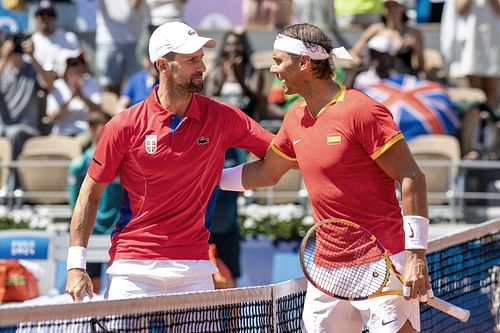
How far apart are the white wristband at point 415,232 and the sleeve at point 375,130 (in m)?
0.30

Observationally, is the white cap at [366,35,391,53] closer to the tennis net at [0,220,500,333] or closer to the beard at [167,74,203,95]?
the tennis net at [0,220,500,333]

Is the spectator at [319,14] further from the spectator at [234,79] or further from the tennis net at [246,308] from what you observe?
the tennis net at [246,308]

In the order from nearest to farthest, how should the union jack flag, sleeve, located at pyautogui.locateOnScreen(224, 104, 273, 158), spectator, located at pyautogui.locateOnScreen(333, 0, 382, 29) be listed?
sleeve, located at pyautogui.locateOnScreen(224, 104, 273, 158) < the union jack flag < spectator, located at pyautogui.locateOnScreen(333, 0, 382, 29)

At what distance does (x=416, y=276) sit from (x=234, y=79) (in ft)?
23.3

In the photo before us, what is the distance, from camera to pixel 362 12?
13.5 metres

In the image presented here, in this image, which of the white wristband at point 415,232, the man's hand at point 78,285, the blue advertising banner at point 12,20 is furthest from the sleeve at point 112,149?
the blue advertising banner at point 12,20

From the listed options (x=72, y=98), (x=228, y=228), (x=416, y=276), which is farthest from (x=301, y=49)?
(x=72, y=98)

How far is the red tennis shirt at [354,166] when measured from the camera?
5207 mm

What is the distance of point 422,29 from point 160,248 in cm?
849

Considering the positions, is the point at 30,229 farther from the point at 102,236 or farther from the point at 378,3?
the point at 378,3

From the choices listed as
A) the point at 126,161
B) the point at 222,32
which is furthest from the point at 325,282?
the point at 222,32

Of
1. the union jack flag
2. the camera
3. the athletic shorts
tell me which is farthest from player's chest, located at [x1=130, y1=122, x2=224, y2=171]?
the camera

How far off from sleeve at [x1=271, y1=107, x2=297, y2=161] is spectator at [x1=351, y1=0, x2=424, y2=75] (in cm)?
664

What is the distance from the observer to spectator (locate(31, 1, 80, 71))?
13.3 meters
